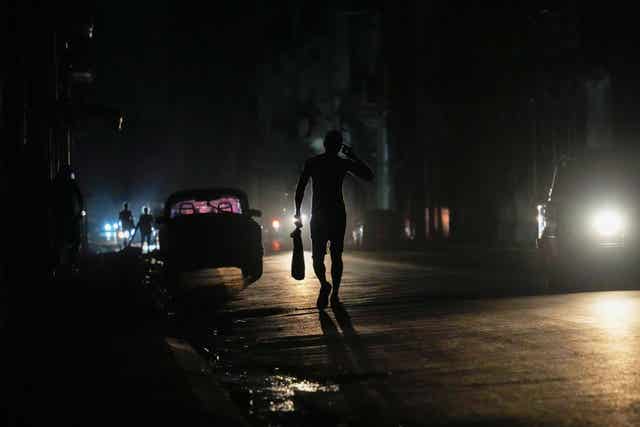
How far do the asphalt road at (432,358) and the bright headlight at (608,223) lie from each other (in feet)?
5.77

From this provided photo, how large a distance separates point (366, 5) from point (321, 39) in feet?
63.6

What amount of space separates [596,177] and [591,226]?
3.96 ft

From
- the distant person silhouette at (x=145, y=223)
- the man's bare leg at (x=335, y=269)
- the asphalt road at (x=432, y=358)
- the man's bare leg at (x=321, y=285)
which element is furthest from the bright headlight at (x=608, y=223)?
the distant person silhouette at (x=145, y=223)

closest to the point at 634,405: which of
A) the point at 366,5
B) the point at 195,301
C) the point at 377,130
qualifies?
the point at 195,301

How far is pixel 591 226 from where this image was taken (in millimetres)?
15148

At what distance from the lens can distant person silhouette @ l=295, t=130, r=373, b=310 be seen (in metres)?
12.0

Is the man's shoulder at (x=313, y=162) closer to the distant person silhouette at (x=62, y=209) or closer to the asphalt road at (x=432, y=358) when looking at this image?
the asphalt road at (x=432, y=358)

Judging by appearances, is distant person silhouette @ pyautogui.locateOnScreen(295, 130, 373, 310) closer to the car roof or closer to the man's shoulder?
the man's shoulder

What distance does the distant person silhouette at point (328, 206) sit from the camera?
1199cm

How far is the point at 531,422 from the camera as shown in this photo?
5.37 m

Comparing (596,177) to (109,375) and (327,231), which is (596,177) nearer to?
(327,231)

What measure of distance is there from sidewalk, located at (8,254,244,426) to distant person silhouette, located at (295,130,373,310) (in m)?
2.03

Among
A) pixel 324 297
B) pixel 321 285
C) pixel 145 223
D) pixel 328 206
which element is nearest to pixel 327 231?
pixel 328 206

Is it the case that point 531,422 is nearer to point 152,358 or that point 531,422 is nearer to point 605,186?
point 152,358
